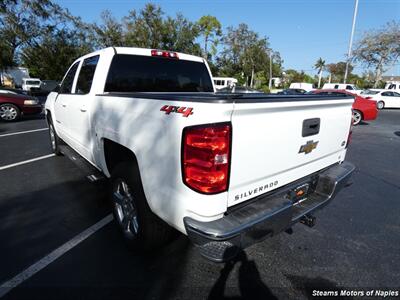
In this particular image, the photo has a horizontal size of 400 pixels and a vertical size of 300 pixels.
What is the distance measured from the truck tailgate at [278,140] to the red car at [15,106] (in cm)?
1173

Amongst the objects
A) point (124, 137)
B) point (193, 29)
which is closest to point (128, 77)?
point (124, 137)

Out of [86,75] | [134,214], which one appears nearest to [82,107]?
[86,75]

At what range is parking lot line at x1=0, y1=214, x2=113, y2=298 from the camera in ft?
7.45

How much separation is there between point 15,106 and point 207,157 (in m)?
11.7

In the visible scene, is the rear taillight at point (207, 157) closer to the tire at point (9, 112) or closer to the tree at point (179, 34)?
the tire at point (9, 112)

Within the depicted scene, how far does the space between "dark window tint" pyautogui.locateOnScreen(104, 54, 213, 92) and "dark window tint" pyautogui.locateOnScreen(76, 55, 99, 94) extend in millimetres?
369

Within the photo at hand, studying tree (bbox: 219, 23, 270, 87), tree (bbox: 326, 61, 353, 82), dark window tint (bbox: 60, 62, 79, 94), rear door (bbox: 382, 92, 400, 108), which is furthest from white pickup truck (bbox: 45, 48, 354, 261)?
tree (bbox: 326, 61, 353, 82)

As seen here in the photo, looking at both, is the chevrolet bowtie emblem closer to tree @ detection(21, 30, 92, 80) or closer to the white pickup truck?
the white pickup truck

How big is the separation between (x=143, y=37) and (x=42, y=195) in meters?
30.6

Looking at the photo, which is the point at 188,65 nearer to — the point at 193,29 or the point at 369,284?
the point at 369,284

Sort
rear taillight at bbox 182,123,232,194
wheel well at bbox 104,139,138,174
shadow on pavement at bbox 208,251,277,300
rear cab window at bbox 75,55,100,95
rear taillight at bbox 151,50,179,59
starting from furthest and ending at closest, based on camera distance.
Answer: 1. rear taillight at bbox 151,50,179,59
2. rear cab window at bbox 75,55,100,95
3. wheel well at bbox 104,139,138,174
4. shadow on pavement at bbox 208,251,277,300
5. rear taillight at bbox 182,123,232,194

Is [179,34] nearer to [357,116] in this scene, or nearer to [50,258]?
[357,116]

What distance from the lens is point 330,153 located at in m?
2.92

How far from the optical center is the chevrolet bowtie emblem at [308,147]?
2.42 m
